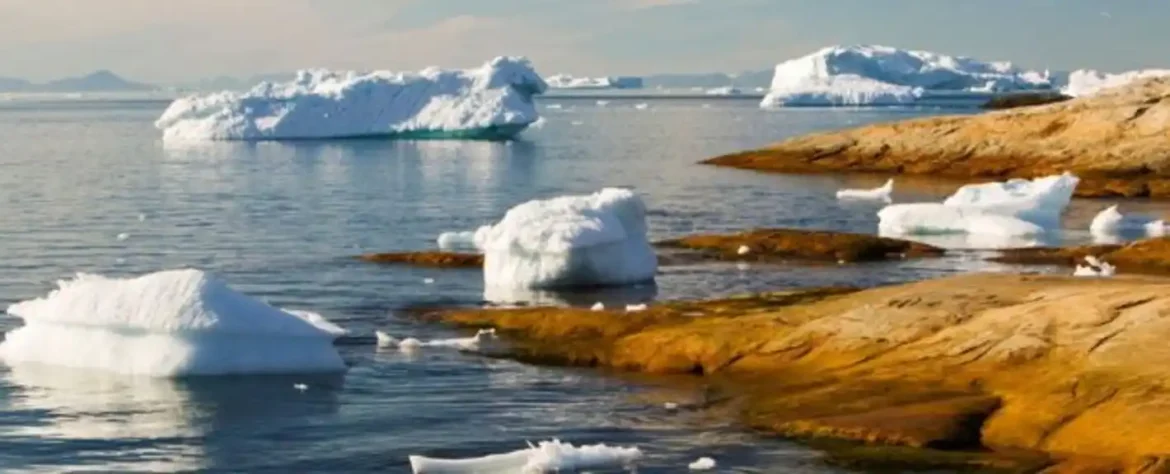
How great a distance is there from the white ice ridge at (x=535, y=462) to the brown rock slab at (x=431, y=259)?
15.6 m

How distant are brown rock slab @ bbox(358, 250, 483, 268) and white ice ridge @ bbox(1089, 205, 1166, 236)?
48.2 feet

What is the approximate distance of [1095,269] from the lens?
27.0 metres

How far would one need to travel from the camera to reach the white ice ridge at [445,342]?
66.5ft

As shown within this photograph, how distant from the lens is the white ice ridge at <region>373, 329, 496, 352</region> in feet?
66.5

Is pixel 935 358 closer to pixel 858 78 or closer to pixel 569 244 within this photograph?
pixel 569 244

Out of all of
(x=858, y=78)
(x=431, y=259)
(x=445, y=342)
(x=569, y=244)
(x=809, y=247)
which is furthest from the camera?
(x=858, y=78)

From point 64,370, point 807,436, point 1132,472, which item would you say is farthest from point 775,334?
point 64,370

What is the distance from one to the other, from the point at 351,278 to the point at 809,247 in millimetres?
9057

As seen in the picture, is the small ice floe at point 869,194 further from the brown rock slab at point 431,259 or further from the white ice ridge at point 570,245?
the white ice ridge at point 570,245

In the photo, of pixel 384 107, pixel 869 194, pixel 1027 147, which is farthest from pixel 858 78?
pixel 869 194

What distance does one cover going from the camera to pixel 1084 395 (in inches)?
577

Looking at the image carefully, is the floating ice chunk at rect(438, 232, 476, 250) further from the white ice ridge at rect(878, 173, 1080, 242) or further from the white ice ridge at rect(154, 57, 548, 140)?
the white ice ridge at rect(154, 57, 548, 140)

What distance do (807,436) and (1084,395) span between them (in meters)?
2.56

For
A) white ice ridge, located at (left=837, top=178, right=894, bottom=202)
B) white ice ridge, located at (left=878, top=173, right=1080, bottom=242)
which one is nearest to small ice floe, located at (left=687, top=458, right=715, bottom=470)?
white ice ridge, located at (left=878, top=173, right=1080, bottom=242)
